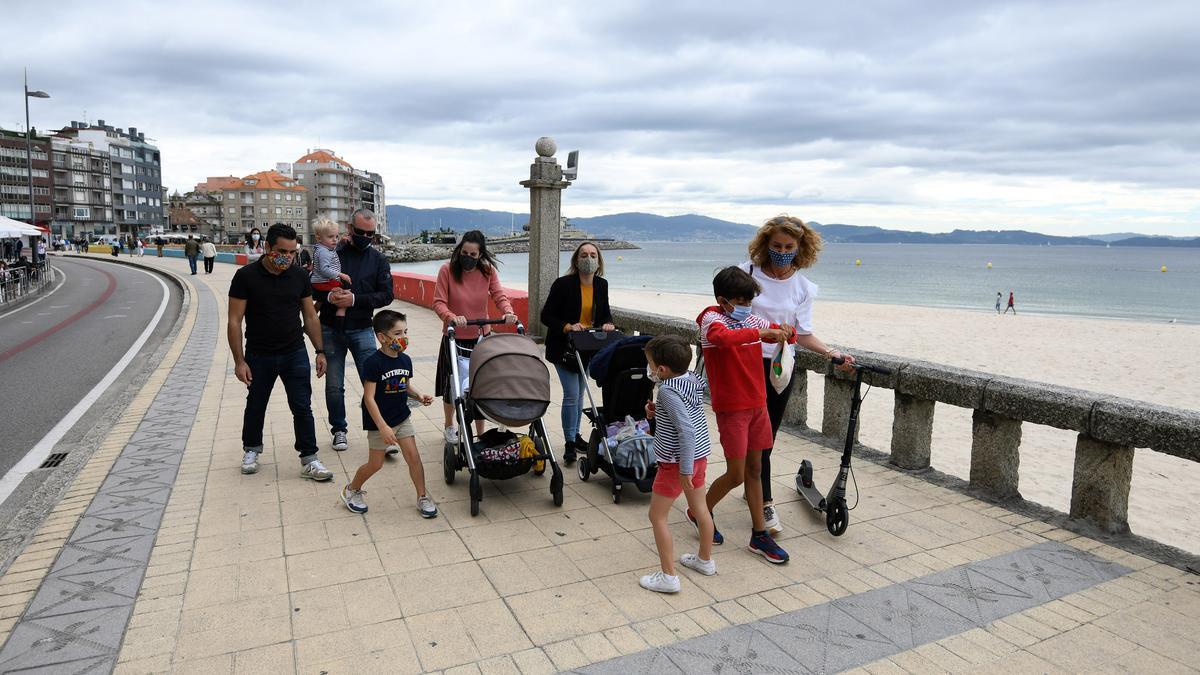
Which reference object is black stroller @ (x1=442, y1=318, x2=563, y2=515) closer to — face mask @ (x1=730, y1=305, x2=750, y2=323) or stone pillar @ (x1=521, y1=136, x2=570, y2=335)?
face mask @ (x1=730, y1=305, x2=750, y2=323)

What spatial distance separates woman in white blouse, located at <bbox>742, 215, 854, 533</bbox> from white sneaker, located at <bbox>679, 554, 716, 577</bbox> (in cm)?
64

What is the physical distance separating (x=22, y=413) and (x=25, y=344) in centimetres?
692

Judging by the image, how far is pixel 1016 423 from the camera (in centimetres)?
524

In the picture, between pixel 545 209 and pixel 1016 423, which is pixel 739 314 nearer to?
pixel 1016 423

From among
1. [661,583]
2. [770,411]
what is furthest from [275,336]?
[770,411]

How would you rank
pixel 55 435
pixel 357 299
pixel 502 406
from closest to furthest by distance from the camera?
1. pixel 502 406
2. pixel 357 299
3. pixel 55 435

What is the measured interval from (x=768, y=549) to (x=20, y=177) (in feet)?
421

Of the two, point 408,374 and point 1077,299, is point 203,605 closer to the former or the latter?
point 408,374

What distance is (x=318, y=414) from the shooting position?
7.65 meters

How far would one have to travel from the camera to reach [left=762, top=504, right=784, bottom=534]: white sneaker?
456cm

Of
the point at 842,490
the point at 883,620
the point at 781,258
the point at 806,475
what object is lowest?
the point at 883,620

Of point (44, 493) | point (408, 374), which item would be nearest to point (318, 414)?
point (44, 493)

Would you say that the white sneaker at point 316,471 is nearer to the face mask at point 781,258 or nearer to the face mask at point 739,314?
the face mask at point 739,314

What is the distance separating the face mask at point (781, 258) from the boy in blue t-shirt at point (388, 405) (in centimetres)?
232
